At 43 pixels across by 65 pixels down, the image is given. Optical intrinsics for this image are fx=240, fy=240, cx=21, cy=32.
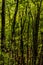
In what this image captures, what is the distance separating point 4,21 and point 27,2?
31cm

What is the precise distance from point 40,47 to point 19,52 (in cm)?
23

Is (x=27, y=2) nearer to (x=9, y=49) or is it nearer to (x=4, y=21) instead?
(x=4, y=21)

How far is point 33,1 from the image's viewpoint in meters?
2.51

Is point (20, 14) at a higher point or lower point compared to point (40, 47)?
higher

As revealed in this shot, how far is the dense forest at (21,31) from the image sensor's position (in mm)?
2510

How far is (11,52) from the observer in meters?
2.54

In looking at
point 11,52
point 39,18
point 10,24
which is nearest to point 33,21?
point 39,18

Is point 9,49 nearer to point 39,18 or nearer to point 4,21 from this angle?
point 4,21

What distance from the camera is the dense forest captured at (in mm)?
2510

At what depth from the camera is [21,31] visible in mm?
2533

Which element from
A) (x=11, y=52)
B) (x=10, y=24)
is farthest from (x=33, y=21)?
(x=11, y=52)

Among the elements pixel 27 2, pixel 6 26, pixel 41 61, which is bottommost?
pixel 41 61

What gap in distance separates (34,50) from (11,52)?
0.81 feet

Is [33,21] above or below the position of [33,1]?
below
